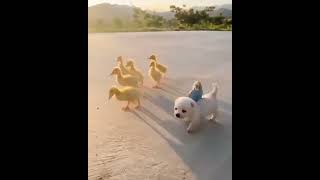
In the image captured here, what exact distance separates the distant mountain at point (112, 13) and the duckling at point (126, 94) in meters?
0.18

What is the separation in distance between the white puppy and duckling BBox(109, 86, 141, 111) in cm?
10

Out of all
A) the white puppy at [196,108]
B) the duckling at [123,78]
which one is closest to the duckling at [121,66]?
the duckling at [123,78]

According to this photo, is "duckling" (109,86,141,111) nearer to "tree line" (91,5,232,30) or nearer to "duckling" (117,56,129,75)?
"duckling" (117,56,129,75)

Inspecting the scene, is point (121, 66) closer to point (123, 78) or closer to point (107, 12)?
point (123, 78)

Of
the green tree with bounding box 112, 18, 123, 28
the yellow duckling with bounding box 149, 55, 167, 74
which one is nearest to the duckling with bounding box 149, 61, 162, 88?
the yellow duckling with bounding box 149, 55, 167, 74

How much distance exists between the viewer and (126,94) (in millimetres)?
1082

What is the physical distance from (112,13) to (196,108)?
327 mm

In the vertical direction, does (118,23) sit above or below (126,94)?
above

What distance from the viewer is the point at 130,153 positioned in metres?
1.08

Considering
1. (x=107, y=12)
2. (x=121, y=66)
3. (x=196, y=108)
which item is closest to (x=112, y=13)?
(x=107, y=12)
